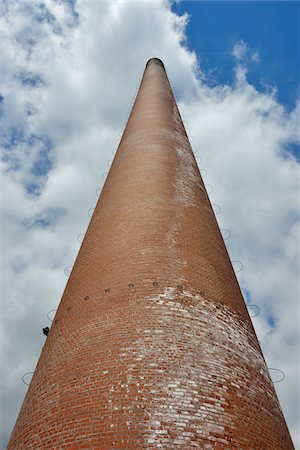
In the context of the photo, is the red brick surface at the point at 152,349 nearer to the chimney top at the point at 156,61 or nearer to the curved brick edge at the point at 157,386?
the curved brick edge at the point at 157,386

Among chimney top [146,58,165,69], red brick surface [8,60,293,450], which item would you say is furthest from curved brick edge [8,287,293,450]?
chimney top [146,58,165,69]

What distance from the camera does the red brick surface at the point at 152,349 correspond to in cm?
548

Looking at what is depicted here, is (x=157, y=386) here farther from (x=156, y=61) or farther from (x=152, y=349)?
(x=156, y=61)

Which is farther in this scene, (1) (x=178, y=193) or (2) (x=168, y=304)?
(1) (x=178, y=193)

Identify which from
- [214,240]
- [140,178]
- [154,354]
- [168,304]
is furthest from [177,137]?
[154,354]

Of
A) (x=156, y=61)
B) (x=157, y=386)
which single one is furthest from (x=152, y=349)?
(x=156, y=61)

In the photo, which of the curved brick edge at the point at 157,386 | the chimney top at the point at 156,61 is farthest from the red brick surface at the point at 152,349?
the chimney top at the point at 156,61

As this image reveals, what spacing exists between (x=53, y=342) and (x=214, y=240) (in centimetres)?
400

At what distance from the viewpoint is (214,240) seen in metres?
9.45

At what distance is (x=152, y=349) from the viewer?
626cm

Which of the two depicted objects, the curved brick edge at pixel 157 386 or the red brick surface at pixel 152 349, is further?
the red brick surface at pixel 152 349

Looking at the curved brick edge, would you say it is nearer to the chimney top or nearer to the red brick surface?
the red brick surface

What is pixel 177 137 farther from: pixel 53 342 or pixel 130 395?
pixel 130 395

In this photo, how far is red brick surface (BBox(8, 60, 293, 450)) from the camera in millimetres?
5477
